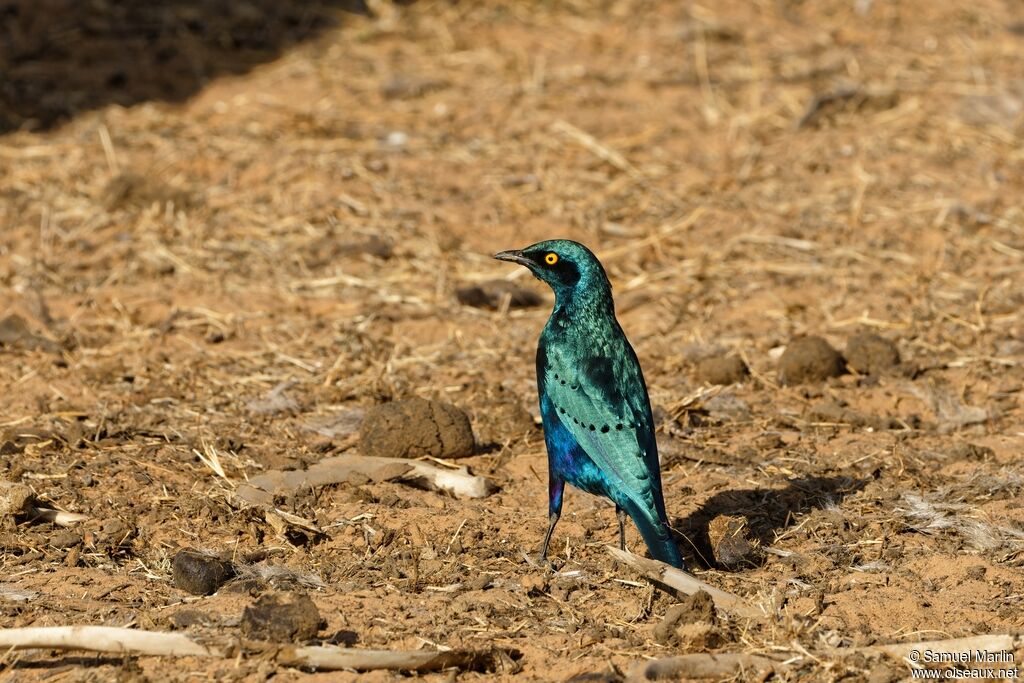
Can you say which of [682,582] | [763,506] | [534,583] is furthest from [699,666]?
[763,506]

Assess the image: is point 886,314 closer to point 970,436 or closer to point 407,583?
point 970,436

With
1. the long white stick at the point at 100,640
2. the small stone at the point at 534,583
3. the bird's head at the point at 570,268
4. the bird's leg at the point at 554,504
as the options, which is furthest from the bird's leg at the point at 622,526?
the long white stick at the point at 100,640

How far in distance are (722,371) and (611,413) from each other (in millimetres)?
2124

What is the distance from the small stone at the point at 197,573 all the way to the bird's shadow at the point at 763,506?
174 centimetres

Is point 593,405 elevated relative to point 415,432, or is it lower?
elevated

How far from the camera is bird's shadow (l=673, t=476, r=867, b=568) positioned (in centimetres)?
547

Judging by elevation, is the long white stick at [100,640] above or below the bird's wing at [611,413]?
below

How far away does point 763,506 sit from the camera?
19.1ft

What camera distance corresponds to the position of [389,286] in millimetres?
8398

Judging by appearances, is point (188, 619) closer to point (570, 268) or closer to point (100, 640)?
point (100, 640)

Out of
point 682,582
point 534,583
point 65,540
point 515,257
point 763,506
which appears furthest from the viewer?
point 763,506

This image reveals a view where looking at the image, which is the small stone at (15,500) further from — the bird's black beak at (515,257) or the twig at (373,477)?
the bird's black beak at (515,257)

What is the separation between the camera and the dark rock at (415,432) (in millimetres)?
6219

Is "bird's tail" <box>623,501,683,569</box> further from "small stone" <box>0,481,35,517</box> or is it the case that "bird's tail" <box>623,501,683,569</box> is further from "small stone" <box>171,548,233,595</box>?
"small stone" <box>0,481,35,517</box>
